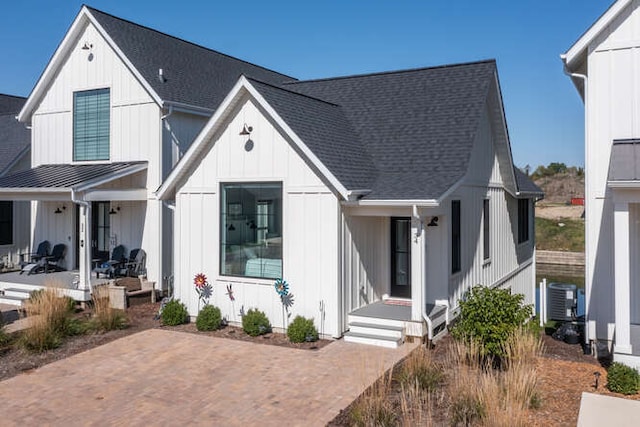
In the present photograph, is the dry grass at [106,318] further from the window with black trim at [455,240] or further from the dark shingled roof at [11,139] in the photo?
the dark shingled roof at [11,139]

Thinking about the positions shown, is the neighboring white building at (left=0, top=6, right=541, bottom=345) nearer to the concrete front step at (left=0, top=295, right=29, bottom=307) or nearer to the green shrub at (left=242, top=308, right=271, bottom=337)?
the green shrub at (left=242, top=308, right=271, bottom=337)

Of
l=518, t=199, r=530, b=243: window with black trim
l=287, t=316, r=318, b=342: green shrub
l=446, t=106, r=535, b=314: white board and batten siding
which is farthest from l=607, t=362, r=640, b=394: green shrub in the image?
l=518, t=199, r=530, b=243: window with black trim

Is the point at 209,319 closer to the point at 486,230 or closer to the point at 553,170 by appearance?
the point at 486,230

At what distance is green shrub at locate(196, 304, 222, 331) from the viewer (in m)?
11.1

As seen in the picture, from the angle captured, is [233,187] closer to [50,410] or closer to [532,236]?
[50,410]

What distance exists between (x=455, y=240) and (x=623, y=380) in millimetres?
4727

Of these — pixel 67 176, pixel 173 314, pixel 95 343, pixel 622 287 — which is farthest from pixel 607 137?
pixel 67 176

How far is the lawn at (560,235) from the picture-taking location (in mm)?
38250

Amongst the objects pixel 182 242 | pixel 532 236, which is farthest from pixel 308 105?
pixel 532 236

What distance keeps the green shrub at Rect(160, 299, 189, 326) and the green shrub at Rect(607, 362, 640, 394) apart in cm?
843

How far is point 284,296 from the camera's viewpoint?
10.6m

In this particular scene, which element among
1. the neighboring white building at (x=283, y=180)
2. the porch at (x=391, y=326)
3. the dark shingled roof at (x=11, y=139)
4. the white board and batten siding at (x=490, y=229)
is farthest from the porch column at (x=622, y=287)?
the dark shingled roof at (x=11, y=139)

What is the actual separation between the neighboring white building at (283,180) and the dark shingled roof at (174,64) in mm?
82

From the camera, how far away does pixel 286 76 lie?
23625mm
